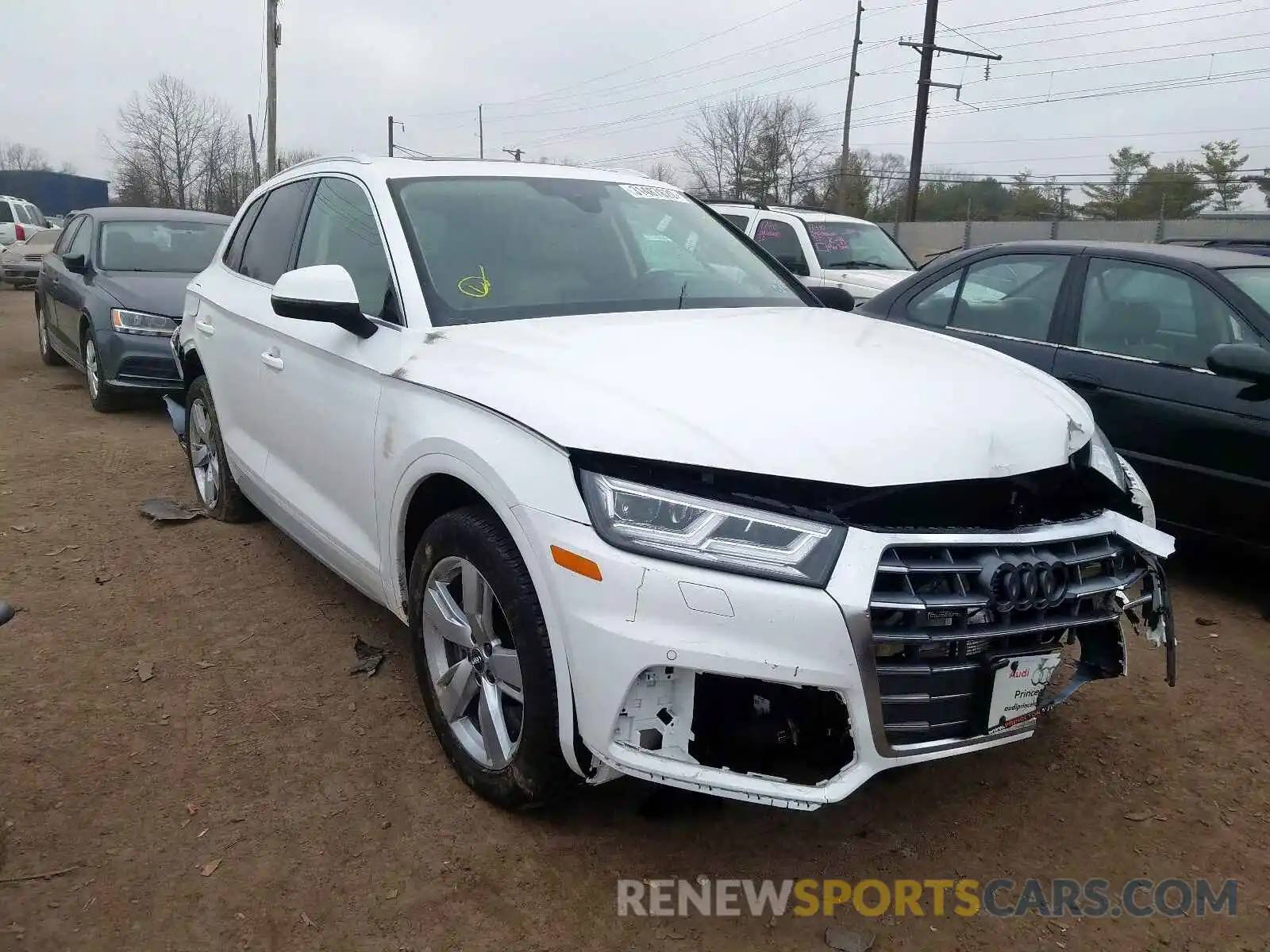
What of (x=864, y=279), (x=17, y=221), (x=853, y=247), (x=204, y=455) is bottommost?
(x=204, y=455)

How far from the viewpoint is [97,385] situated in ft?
26.7

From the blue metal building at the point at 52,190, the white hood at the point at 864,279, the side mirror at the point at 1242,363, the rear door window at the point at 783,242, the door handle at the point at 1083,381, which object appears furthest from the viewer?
the blue metal building at the point at 52,190

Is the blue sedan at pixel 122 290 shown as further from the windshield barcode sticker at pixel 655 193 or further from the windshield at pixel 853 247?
the windshield at pixel 853 247

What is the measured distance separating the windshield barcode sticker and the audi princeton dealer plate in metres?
2.37

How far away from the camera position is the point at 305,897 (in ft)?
8.00

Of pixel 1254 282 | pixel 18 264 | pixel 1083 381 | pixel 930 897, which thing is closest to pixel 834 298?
pixel 1083 381

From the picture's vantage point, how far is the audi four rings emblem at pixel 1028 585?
2.20 metres

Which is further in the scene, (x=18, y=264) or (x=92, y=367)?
(x=18, y=264)

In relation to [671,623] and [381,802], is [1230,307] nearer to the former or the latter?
[671,623]

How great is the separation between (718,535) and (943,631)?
0.52 meters

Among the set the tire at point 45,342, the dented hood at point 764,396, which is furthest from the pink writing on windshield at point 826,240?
the dented hood at point 764,396

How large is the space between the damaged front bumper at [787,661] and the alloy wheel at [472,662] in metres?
0.35

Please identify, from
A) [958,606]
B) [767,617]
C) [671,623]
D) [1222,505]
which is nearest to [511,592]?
[671,623]

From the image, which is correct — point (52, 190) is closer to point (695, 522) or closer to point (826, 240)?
point (826, 240)
